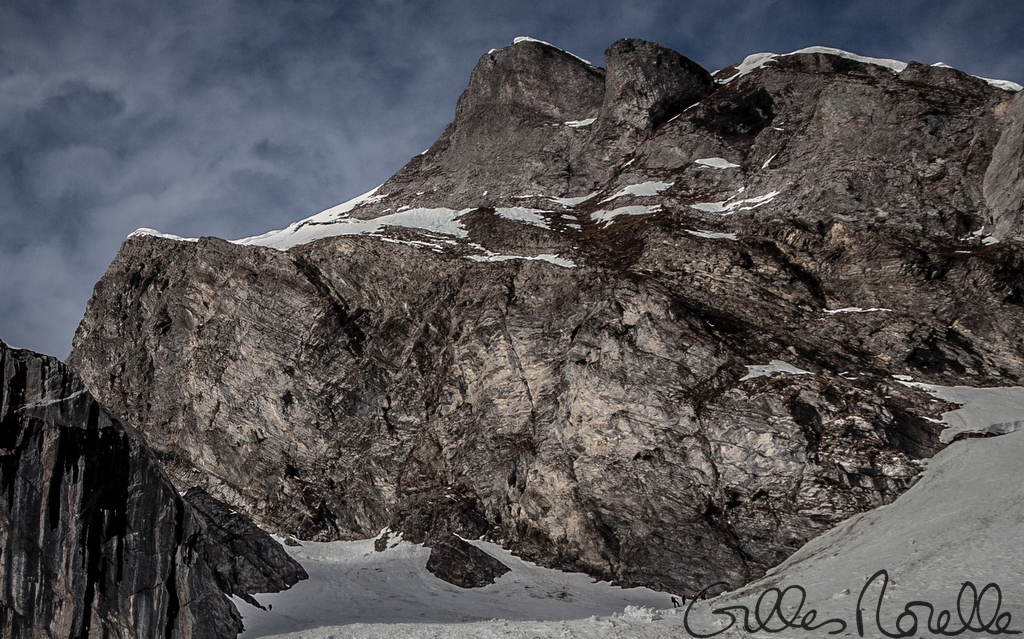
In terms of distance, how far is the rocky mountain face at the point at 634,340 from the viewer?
35.4m

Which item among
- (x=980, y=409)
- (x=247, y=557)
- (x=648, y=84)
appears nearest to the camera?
(x=980, y=409)

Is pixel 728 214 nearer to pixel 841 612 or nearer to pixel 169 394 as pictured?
pixel 841 612

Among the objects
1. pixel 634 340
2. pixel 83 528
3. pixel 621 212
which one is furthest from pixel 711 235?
pixel 83 528

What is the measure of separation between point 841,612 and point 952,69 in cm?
5402

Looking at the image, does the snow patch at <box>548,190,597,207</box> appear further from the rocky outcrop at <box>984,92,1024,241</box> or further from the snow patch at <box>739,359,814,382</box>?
the rocky outcrop at <box>984,92,1024,241</box>

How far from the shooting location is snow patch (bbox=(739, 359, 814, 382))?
36.6m

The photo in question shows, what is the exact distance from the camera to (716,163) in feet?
193

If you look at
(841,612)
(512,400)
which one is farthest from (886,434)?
(512,400)

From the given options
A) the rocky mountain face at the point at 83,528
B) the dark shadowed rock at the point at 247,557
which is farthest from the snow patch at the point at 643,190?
the rocky mountain face at the point at 83,528

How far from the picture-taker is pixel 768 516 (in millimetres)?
33469

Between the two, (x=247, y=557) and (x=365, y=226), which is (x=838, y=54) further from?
(x=247, y=557)
